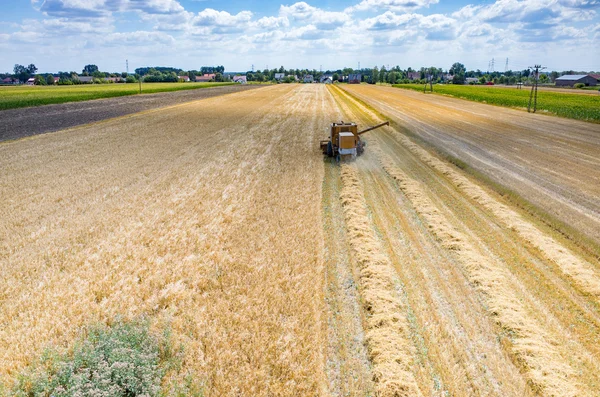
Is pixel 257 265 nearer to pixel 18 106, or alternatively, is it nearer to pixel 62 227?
pixel 62 227

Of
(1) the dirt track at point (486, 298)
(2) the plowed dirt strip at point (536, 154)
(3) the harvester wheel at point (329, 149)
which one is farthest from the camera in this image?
(3) the harvester wheel at point (329, 149)

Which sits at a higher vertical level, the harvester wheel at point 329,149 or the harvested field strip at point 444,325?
the harvester wheel at point 329,149

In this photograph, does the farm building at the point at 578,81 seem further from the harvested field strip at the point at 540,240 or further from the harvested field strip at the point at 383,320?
the harvested field strip at the point at 383,320

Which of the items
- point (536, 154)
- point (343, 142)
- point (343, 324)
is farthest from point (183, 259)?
point (536, 154)

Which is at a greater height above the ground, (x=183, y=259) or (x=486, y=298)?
(x=183, y=259)

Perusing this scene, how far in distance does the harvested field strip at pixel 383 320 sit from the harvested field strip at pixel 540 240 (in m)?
3.95

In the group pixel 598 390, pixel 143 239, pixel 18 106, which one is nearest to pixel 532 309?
pixel 598 390

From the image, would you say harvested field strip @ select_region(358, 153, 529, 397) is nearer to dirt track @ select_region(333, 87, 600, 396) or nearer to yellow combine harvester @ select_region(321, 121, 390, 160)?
dirt track @ select_region(333, 87, 600, 396)

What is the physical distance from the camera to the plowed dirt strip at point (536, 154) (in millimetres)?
12742

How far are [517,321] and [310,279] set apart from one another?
3.87 metres

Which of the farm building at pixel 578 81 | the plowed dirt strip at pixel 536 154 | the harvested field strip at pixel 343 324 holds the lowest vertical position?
the harvested field strip at pixel 343 324

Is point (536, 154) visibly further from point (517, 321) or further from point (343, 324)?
point (343, 324)

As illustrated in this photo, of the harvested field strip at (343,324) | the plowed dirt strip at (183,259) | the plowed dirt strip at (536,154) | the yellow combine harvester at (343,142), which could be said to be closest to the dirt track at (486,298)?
the harvested field strip at (343,324)

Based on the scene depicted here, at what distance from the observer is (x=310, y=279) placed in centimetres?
787
